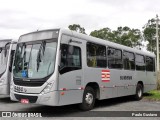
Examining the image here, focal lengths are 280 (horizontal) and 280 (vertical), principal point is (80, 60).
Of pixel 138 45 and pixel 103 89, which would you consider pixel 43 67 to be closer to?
pixel 103 89

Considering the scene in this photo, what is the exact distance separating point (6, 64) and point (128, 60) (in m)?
6.14

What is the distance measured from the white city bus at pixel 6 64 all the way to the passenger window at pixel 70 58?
4.00m

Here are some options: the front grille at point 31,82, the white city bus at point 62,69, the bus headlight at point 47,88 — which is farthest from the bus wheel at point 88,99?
the front grille at point 31,82

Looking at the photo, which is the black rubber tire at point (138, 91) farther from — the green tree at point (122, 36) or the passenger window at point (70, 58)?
the green tree at point (122, 36)

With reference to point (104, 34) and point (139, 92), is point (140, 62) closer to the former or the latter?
point (139, 92)

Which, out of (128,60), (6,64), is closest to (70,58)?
(6,64)

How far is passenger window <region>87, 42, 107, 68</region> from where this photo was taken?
11.2m

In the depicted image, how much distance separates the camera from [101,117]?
9.44m

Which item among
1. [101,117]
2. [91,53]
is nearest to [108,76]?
[91,53]

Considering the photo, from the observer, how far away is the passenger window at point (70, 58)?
960 centimetres

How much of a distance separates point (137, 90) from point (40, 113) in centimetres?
728

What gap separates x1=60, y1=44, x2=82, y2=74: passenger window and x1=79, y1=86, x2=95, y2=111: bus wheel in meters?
1.10

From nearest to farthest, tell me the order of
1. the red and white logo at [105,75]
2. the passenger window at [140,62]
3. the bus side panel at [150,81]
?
1. the red and white logo at [105,75]
2. the passenger window at [140,62]
3. the bus side panel at [150,81]

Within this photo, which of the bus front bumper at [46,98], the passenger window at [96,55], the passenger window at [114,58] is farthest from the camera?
the passenger window at [114,58]
